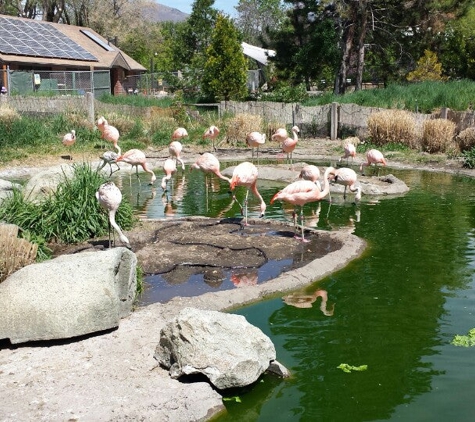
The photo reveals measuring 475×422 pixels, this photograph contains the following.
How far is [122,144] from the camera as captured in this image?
1905cm

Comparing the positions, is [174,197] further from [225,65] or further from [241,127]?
[225,65]

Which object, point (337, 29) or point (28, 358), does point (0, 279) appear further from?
point (337, 29)

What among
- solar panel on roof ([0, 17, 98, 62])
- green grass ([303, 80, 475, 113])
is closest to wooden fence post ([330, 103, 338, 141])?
green grass ([303, 80, 475, 113])

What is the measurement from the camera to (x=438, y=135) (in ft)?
56.4

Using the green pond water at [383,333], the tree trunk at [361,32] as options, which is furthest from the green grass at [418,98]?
the green pond water at [383,333]

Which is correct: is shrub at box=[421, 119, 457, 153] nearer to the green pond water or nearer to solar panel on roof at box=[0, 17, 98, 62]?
the green pond water

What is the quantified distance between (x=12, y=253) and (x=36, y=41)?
28765 mm

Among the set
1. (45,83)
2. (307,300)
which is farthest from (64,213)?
(45,83)

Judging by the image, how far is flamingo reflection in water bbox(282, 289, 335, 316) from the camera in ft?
20.3

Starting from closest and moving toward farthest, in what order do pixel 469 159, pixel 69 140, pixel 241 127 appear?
1. pixel 469 159
2. pixel 69 140
3. pixel 241 127

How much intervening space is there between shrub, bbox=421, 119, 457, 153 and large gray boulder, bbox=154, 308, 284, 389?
45.2 feet

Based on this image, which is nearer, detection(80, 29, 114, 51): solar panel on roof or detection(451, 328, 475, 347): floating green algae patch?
detection(451, 328, 475, 347): floating green algae patch

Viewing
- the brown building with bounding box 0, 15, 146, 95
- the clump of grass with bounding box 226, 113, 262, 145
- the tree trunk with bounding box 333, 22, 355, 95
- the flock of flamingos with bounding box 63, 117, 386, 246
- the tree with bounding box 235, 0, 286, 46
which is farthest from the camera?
the tree with bounding box 235, 0, 286, 46

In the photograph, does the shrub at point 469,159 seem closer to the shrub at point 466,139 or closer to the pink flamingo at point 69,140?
the shrub at point 466,139
